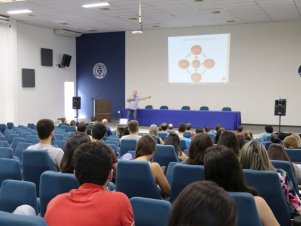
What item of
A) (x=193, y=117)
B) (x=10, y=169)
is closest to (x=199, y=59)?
(x=193, y=117)

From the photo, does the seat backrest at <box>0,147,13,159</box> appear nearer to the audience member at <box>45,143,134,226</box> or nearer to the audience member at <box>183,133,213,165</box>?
the audience member at <box>183,133,213,165</box>

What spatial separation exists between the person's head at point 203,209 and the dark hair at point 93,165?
0.94m

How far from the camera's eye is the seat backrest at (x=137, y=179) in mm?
3210

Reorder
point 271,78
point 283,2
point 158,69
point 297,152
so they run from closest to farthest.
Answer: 1. point 297,152
2. point 283,2
3. point 271,78
4. point 158,69

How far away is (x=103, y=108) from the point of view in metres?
17.5

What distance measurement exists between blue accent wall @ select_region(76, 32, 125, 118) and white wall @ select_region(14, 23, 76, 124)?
47 centimetres

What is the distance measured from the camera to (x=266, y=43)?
14539 mm

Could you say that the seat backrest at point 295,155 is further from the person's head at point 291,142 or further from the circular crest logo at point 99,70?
the circular crest logo at point 99,70

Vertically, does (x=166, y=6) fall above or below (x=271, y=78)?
above

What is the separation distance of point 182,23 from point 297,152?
36.1 feet

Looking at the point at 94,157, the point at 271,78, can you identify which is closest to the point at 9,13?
the point at 271,78

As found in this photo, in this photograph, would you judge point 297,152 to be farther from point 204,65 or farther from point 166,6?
point 204,65

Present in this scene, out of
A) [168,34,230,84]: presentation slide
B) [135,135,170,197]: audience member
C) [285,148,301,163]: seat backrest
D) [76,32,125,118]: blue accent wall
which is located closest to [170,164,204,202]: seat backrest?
[135,135,170,197]: audience member

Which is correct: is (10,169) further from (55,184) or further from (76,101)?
(76,101)
